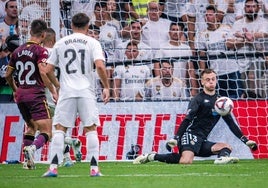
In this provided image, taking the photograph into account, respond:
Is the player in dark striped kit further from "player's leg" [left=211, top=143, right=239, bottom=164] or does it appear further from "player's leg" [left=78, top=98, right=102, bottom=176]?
"player's leg" [left=211, top=143, right=239, bottom=164]

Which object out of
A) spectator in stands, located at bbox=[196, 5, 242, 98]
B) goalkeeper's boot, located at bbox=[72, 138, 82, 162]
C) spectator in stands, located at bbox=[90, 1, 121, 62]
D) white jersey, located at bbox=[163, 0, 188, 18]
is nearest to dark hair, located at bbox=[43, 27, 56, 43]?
goalkeeper's boot, located at bbox=[72, 138, 82, 162]

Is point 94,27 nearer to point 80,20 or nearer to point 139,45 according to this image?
point 139,45

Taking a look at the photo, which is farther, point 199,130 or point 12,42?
point 12,42

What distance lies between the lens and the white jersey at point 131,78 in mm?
17062

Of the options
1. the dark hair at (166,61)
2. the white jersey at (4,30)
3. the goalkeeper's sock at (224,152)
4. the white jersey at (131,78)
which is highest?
the white jersey at (4,30)

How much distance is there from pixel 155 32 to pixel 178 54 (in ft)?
2.60

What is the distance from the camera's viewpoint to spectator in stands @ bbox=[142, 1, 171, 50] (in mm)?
18094

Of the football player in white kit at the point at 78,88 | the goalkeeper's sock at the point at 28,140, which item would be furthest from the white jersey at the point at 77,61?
the goalkeeper's sock at the point at 28,140

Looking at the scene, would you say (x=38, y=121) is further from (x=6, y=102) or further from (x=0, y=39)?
(x=0, y=39)

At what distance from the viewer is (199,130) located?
46.1 ft

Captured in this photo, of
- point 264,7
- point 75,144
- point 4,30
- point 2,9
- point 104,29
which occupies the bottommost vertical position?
point 75,144

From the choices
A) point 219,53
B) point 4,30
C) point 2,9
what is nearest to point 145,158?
point 219,53

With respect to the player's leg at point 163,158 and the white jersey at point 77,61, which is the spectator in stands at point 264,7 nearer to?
the player's leg at point 163,158

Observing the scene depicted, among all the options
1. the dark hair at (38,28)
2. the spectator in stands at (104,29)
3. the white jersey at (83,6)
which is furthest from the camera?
the spectator in stands at (104,29)
